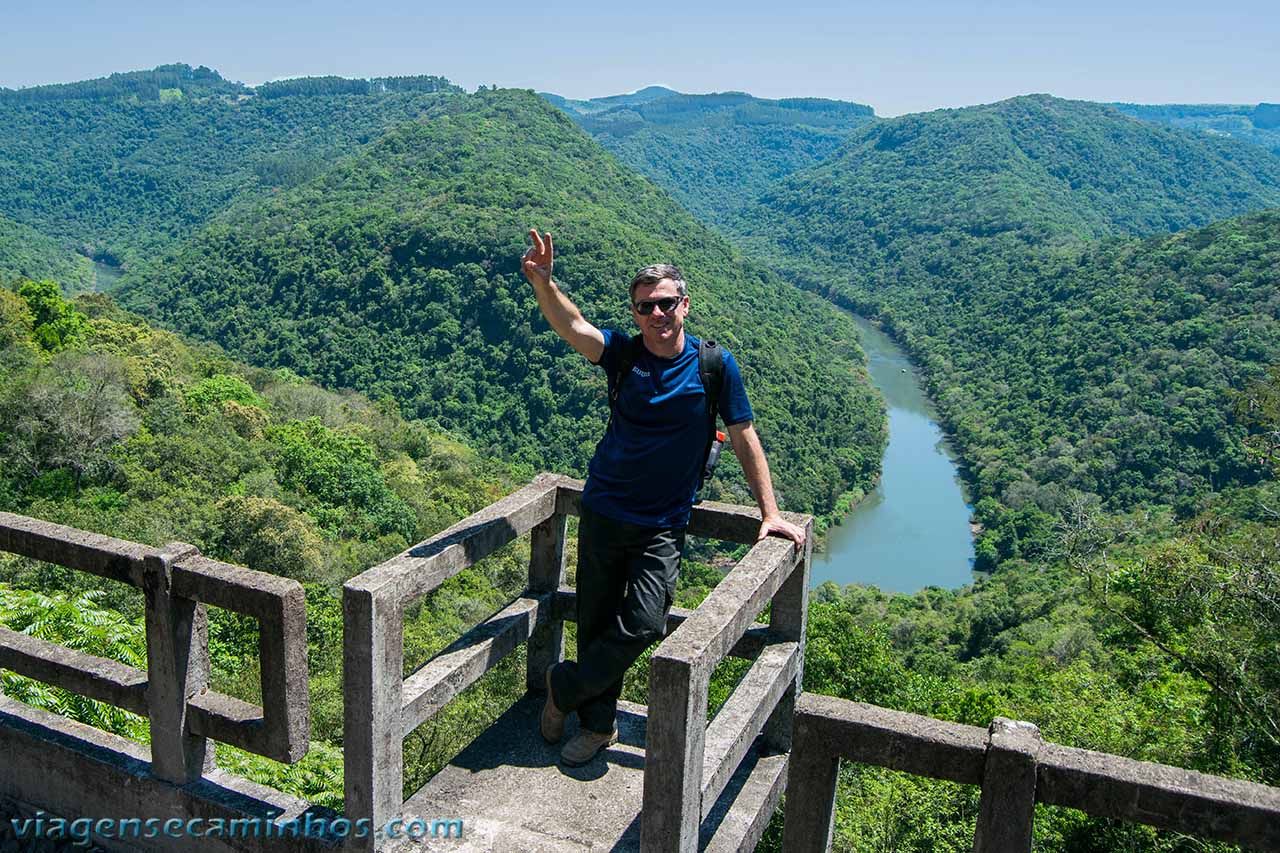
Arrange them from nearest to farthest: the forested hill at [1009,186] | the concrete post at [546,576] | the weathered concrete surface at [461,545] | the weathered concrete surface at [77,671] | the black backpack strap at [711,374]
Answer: the weathered concrete surface at [461,545] → the weathered concrete surface at [77,671] → the black backpack strap at [711,374] → the concrete post at [546,576] → the forested hill at [1009,186]

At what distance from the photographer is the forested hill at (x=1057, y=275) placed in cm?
5338

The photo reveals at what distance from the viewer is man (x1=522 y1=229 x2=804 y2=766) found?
11.5 feet

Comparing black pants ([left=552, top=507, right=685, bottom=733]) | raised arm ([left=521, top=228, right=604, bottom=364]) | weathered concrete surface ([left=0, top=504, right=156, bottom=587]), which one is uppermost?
raised arm ([left=521, top=228, right=604, bottom=364])

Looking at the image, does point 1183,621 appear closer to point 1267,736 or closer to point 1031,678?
point 1267,736

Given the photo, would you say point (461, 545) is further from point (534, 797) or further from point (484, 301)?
point (484, 301)

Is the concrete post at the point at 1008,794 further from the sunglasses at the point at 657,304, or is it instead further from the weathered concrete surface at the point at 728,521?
the sunglasses at the point at 657,304

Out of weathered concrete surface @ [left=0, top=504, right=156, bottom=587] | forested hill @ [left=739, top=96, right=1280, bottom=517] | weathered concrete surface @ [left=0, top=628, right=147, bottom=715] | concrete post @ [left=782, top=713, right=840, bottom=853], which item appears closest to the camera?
concrete post @ [left=782, top=713, right=840, bottom=853]

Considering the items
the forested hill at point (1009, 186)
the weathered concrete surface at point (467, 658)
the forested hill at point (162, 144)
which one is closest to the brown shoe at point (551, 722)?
the weathered concrete surface at point (467, 658)

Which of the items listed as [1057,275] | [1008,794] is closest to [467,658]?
[1008,794]

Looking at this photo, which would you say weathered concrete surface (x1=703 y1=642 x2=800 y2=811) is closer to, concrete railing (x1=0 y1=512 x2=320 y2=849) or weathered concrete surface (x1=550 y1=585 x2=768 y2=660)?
weathered concrete surface (x1=550 y1=585 x2=768 y2=660)

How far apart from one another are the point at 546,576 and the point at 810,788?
197 cm

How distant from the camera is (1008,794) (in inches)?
87.7

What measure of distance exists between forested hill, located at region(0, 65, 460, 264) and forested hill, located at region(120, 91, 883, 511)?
2898 centimetres

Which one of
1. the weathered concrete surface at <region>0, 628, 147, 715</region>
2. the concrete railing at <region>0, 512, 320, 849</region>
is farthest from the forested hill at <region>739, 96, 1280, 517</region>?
the weathered concrete surface at <region>0, 628, 147, 715</region>
